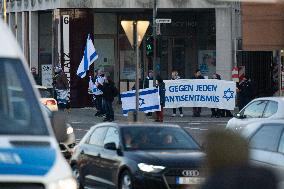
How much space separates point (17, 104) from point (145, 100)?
28506 millimetres

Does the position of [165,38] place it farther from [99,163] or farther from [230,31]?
[99,163]

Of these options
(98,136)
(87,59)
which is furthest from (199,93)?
(98,136)

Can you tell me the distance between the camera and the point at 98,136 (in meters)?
16.8

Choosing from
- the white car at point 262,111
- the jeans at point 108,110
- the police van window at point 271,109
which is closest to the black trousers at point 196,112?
the jeans at point 108,110

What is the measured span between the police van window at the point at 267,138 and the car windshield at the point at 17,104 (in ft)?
19.5

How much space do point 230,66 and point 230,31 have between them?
1.65m

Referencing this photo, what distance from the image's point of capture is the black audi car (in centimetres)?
1473

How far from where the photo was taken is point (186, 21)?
5191 cm

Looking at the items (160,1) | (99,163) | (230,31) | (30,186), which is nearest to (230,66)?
(230,31)

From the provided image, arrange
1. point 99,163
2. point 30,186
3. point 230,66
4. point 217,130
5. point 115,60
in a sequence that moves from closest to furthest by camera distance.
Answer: point 217,130 → point 30,186 → point 99,163 → point 230,66 → point 115,60

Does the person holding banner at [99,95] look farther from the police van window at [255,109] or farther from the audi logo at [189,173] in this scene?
the audi logo at [189,173]

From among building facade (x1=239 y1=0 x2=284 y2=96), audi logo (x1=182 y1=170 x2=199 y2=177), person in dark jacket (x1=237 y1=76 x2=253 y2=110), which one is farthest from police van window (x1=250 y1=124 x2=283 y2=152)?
person in dark jacket (x1=237 y1=76 x2=253 y2=110)

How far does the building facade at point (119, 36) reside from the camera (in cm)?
4638

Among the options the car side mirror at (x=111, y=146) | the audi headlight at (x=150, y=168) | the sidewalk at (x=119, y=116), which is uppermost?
the car side mirror at (x=111, y=146)
